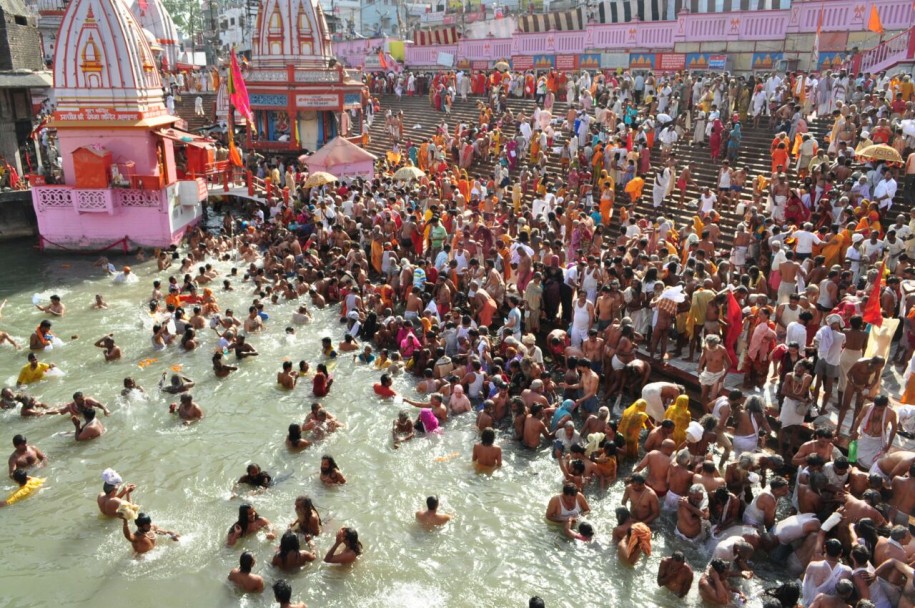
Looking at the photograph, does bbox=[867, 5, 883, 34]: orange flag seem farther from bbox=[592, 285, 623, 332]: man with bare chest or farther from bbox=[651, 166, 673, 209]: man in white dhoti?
bbox=[592, 285, 623, 332]: man with bare chest

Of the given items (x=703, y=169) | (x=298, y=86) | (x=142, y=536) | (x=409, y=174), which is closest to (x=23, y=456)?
(x=142, y=536)

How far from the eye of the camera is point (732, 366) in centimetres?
925

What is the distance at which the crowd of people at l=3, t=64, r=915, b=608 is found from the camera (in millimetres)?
6844

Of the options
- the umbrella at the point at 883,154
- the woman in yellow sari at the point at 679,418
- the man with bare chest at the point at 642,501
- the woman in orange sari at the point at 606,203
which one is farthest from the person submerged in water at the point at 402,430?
the umbrella at the point at 883,154

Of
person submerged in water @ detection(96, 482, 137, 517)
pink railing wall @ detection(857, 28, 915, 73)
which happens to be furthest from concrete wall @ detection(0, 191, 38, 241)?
pink railing wall @ detection(857, 28, 915, 73)

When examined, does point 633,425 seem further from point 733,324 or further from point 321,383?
point 321,383

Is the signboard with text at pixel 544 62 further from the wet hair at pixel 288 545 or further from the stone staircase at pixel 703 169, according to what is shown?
the wet hair at pixel 288 545

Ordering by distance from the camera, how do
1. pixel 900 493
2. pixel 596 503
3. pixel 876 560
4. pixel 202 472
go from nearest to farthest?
1. pixel 876 560
2. pixel 900 493
3. pixel 596 503
4. pixel 202 472

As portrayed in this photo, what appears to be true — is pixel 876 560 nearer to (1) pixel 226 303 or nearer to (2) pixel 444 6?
(1) pixel 226 303

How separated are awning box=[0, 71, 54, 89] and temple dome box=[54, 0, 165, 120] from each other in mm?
4276

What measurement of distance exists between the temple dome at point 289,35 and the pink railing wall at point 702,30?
892 cm

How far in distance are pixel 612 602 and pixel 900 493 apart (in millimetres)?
2791

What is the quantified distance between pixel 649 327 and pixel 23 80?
66.8ft

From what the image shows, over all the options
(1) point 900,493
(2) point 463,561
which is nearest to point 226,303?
(2) point 463,561
